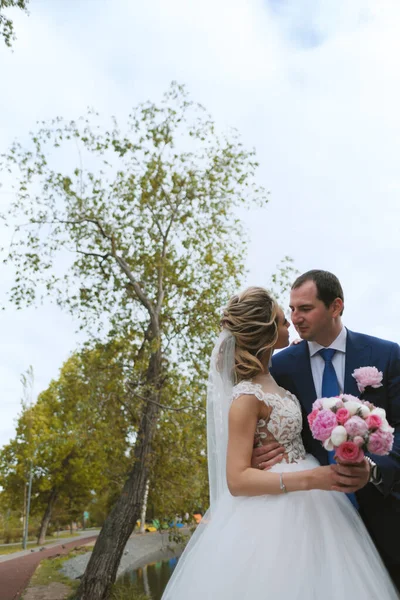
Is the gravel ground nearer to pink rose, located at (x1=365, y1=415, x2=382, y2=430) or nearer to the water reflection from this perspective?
the water reflection

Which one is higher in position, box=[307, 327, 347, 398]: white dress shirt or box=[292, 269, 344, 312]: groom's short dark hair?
box=[292, 269, 344, 312]: groom's short dark hair

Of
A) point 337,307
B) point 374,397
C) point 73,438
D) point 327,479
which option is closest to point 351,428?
point 327,479

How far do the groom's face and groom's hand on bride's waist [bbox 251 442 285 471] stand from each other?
0.77 metres

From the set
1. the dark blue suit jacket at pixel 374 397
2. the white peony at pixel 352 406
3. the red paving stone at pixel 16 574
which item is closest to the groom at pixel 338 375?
the dark blue suit jacket at pixel 374 397

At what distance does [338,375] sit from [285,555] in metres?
1.18

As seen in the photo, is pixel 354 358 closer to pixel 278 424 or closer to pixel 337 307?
pixel 337 307

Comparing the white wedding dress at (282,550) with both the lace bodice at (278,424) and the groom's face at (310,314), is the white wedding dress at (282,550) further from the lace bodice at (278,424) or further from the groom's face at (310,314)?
the groom's face at (310,314)

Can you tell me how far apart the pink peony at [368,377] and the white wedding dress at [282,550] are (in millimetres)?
463

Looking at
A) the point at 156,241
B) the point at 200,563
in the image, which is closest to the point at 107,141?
the point at 156,241

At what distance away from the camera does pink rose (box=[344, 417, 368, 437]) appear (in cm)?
265

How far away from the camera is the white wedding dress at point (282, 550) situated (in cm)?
279

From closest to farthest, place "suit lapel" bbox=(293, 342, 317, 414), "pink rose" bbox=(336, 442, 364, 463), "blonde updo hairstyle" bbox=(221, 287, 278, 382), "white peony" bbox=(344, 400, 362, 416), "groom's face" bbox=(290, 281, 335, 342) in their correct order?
"pink rose" bbox=(336, 442, 364, 463) → "white peony" bbox=(344, 400, 362, 416) → "blonde updo hairstyle" bbox=(221, 287, 278, 382) → "suit lapel" bbox=(293, 342, 317, 414) → "groom's face" bbox=(290, 281, 335, 342)

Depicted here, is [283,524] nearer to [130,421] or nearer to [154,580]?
[130,421]

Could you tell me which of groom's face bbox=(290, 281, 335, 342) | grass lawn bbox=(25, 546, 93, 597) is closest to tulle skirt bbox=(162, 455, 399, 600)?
groom's face bbox=(290, 281, 335, 342)
